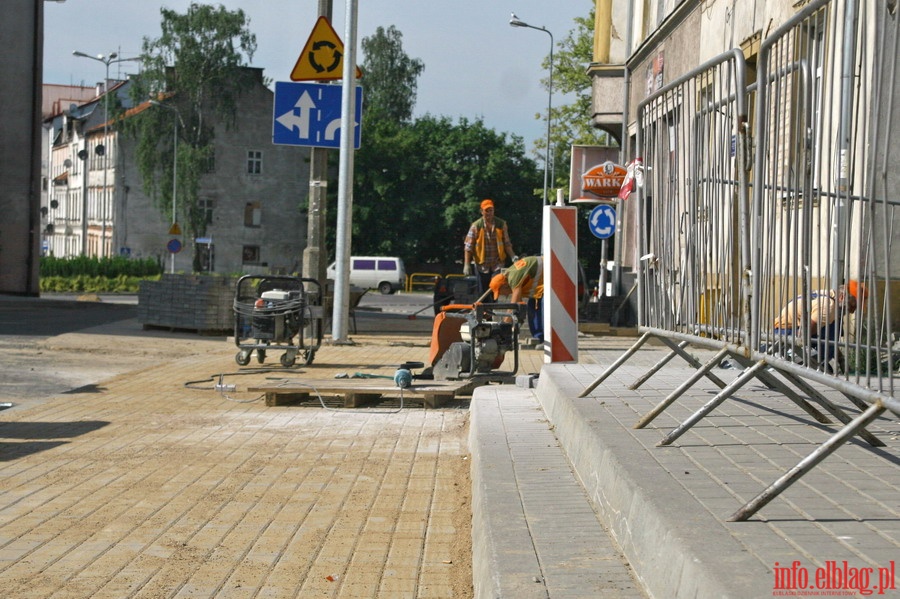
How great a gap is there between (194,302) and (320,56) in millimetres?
5564

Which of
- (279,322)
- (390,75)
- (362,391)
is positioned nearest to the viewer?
(362,391)

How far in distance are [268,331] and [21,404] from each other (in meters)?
3.94

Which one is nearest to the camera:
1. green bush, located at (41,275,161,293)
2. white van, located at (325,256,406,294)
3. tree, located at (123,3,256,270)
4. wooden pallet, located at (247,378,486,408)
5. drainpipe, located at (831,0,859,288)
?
drainpipe, located at (831,0,859,288)

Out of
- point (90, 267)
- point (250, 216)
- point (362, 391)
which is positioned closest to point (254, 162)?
point (250, 216)

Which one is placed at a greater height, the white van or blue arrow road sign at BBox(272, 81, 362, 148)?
blue arrow road sign at BBox(272, 81, 362, 148)

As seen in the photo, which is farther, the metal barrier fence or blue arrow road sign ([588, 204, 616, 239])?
blue arrow road sign ([588, 204, 616, 239])

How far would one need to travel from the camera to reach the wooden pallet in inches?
432

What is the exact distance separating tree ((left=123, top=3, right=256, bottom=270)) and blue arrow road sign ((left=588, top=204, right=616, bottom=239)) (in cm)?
4898

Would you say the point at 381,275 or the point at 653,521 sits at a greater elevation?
the point at 381,275

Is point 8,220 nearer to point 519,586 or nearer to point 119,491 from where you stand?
point 119,491

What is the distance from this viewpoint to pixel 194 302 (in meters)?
21.1

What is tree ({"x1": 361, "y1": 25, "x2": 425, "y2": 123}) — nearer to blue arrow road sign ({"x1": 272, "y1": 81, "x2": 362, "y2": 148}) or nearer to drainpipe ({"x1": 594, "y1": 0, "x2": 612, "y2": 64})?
drainpipe ({"x1": 594, "y1": 0, "x2": 612, "y2": 64})

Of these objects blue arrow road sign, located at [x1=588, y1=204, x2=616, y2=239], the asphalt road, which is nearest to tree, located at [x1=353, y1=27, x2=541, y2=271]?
the asphalt road

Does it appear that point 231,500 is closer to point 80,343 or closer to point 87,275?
point 80,343
